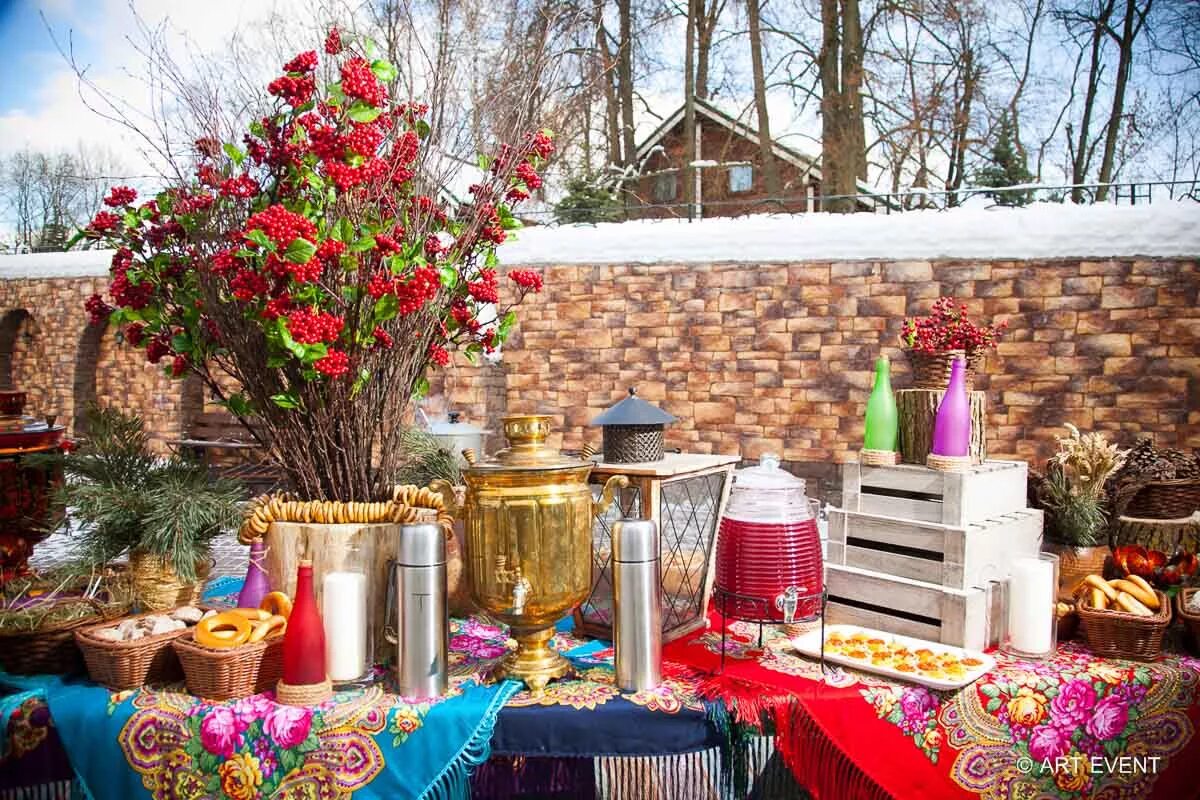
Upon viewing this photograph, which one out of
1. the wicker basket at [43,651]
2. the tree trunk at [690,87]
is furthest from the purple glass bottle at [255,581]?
Result: the tree trunk at [690,87]

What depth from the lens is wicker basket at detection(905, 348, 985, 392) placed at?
2121 millimetres

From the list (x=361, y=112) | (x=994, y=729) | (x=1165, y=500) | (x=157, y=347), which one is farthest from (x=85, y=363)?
(x=994, y=729)

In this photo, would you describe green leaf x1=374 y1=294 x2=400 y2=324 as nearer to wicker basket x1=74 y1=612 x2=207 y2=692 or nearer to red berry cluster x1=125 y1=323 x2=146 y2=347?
red berry cluster x1=125 y1=323 x2=146 y2=347

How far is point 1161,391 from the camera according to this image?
A: 7.08 metres

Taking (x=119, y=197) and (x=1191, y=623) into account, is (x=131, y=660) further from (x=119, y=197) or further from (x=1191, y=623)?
(x=1191, y=623)

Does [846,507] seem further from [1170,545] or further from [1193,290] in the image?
[1193,290]

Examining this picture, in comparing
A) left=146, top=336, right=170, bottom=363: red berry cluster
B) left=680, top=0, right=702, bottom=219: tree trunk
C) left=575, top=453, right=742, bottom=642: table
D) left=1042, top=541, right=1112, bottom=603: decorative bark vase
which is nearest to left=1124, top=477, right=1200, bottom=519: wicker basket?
left=1042, top=541, right=1112, bottom=603: decorative bark vase

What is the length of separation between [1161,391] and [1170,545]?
18.2 ft

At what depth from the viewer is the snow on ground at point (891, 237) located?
23.2 ft

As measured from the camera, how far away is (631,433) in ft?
7.03

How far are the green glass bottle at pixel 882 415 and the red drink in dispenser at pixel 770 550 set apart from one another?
0.47 meters

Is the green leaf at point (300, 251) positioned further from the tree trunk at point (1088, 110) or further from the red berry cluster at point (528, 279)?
the tree trunk at point (1088, 110)

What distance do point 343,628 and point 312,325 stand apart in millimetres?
566

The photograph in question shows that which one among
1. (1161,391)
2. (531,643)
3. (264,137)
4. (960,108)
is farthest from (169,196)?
(960,108)
